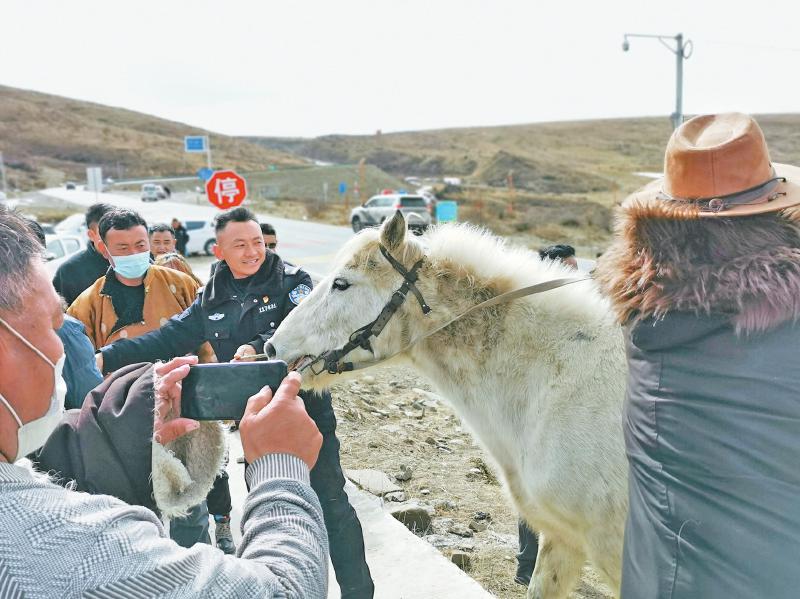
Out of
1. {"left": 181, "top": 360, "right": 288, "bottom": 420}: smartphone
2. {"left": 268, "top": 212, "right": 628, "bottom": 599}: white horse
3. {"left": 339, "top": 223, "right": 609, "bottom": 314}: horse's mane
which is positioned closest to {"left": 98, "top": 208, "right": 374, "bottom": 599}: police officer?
{"left": 268, "top": 212, "right": 628, "bottom": 599}: white horse

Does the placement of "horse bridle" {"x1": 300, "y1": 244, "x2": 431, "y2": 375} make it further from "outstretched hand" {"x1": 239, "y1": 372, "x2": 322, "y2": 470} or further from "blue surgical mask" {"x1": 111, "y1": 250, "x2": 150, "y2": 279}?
"blue surgical mask" {"x1": 111, "y1": 250, "x2": 150, "y2": 279}

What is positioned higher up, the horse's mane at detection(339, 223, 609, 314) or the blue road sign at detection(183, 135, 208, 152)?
the blue road sign at detection(183, 135, 208, 152)

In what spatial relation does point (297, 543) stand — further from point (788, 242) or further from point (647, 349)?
point (788, 242)

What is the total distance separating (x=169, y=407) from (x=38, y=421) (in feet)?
1.31

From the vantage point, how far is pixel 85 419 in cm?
148

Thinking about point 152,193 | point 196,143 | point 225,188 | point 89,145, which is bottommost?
point 225,188

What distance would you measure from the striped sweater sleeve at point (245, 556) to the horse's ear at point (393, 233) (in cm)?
198

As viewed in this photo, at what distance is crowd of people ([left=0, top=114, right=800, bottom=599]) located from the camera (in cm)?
101

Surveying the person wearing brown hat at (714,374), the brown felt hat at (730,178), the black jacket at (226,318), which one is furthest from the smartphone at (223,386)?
the black jacket at (226,318)

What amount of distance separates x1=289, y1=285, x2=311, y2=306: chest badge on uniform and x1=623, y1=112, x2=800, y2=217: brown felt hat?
7.70 feet

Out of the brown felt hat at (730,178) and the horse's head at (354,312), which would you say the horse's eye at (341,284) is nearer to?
the horse's head at (354,312)

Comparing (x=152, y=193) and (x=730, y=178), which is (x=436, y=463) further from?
(x=152, y=193)

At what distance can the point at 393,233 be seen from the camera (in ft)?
10.6

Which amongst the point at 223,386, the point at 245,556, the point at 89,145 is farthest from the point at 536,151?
the point at 245,556
